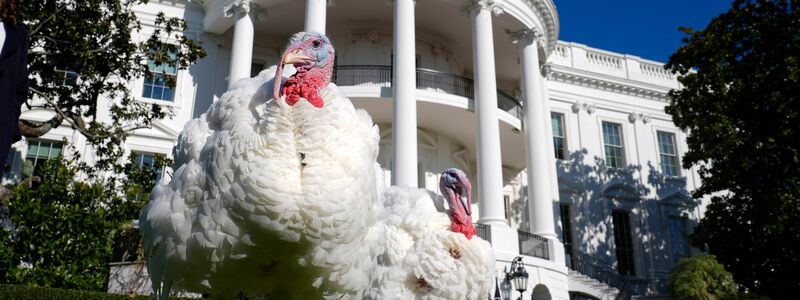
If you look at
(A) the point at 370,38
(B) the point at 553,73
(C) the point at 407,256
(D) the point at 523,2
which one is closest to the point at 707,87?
(D) the point at 523,2

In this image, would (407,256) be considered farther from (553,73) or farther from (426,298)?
(553,73)

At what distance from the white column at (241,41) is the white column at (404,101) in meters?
4.18

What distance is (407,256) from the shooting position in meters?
5.11

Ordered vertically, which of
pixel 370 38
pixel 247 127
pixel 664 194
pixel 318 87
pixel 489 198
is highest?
pixel 370 38

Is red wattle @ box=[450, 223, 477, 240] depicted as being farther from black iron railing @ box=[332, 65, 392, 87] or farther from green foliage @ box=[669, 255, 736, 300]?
black iron railing @ box=[332, 65, 392, 87]

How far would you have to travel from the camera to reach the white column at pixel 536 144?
644 inches

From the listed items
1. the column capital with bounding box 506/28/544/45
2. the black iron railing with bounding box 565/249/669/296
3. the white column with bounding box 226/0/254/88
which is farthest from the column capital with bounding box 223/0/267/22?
the black iron railing with bounding box 565/249/669/296

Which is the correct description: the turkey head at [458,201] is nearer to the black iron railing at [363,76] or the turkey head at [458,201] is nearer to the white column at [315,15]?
the white column at [315,15]

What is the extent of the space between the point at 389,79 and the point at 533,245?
6.36 metres

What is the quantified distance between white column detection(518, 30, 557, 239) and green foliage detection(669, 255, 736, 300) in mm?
3467

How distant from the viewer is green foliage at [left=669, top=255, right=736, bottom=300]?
13.2 metres

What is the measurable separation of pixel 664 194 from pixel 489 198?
11.8 meters

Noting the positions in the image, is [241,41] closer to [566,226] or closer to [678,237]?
[566,226]

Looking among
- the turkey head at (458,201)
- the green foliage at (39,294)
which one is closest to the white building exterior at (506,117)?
the green foliage at (39,294)
